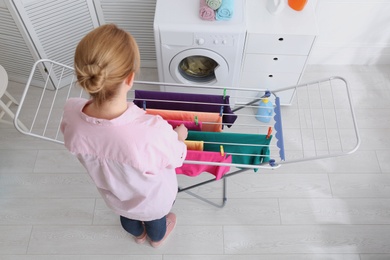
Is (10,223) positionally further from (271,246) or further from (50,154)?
(271,246)

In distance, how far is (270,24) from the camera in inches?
72.7

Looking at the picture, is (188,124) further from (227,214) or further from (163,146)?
(227,214)

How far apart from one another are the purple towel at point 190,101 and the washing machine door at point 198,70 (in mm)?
528

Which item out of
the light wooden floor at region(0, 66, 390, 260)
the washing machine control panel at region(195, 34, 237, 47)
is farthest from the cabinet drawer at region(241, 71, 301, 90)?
the light wooden floor at region(0, 66, 390, 260)

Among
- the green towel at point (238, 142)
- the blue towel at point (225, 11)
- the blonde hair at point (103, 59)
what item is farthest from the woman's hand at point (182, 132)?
the blue towel at point (225, 11)

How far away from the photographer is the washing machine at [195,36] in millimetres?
1782

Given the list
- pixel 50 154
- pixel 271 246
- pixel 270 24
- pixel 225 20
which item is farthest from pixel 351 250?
pixel 50 154

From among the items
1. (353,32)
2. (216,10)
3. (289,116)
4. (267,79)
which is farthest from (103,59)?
(353,32)

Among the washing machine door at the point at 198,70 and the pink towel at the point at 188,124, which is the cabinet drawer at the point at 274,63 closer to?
the washing machine door at the point at 198,70

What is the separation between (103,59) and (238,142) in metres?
0.77

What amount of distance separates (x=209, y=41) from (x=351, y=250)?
154 cm

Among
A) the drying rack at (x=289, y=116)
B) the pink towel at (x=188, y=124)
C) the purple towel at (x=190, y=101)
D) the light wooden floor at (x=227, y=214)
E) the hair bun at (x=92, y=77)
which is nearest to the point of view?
the hair bun at (x=92, y=77)

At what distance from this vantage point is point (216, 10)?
1797 millimetres

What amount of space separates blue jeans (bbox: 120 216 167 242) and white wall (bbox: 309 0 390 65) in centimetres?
182
